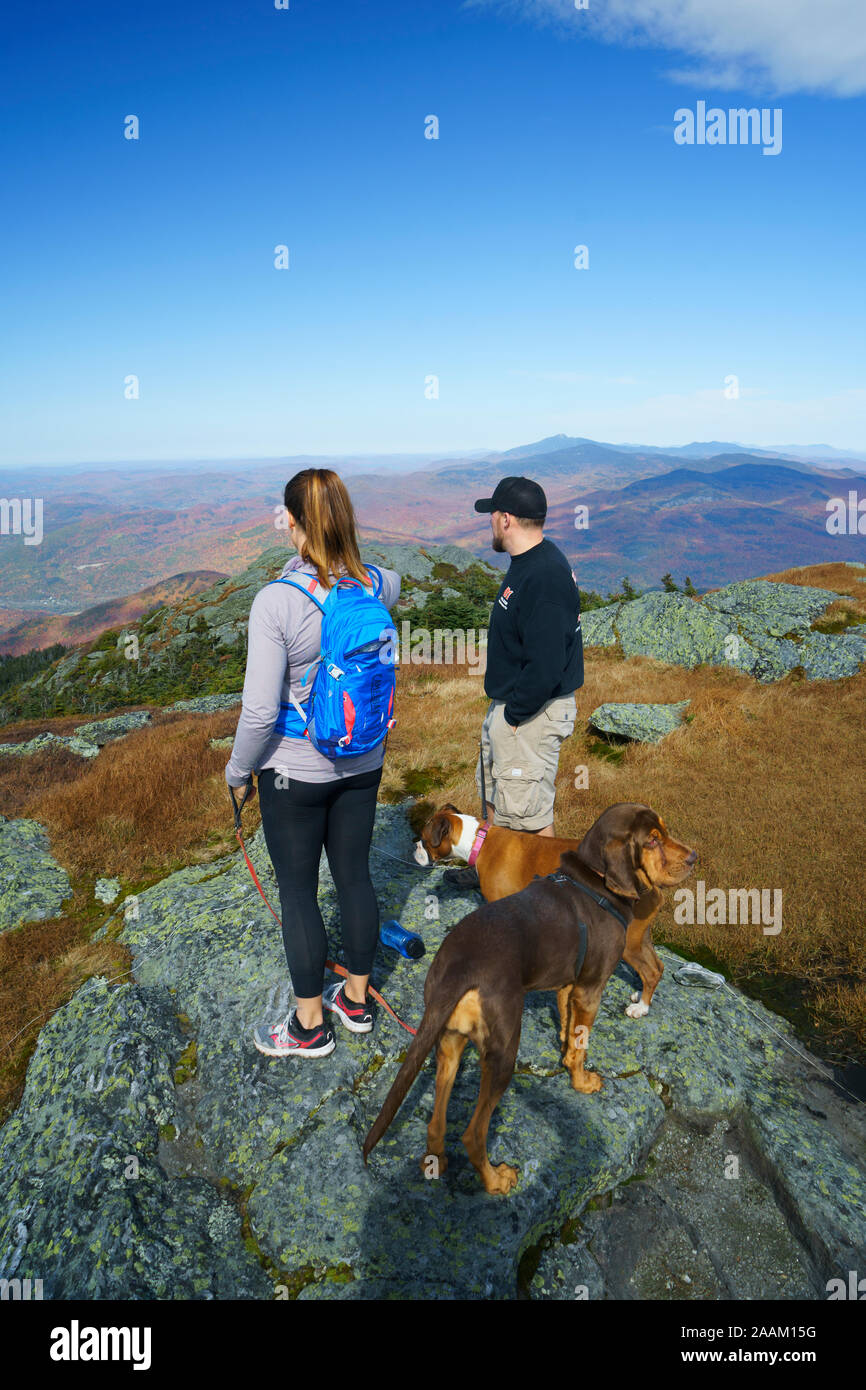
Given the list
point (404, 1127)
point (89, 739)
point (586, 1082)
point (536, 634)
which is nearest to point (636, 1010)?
point (586, 1082)

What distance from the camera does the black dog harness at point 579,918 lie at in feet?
10.5

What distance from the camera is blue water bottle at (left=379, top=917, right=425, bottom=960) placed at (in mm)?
4352

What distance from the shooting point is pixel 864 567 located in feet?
68.5

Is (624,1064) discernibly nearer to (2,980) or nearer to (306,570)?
(306,570)

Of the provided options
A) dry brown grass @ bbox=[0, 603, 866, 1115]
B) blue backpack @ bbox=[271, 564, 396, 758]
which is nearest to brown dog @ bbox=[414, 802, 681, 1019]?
dry brown grass @ bbox=[0, 603, 866, 1115]

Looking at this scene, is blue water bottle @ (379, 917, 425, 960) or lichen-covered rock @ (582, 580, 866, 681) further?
lichen-covered rock @ (582, 580, 866, 681)

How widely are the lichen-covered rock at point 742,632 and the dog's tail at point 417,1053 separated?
13.2 metres

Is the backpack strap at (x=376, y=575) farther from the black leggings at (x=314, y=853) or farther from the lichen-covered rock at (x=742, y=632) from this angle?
the lichen-covered rock at (x=742, y=632)

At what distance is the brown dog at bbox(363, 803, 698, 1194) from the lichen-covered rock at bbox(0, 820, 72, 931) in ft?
13.7

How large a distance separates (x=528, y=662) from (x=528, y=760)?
0.76 meters

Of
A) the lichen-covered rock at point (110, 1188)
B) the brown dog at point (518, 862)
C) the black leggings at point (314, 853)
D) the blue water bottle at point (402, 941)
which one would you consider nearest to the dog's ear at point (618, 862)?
the brown dog at point (518, 862)

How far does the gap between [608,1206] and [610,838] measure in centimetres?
171

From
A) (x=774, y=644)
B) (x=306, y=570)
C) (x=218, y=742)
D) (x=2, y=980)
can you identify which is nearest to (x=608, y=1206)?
(x=306, y=570)

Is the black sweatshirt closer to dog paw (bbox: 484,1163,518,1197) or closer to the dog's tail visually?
the dog's tail
